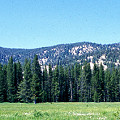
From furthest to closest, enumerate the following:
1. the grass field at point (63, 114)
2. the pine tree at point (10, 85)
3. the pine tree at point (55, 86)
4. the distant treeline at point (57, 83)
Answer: the pine tree at point (55, 86) < the pine tree at point (10, 85) < the distant treeline at point (57, 83) < the grass field at point (63, 114)

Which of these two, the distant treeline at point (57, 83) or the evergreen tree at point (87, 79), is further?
the evergreen tree at point (87, 79)

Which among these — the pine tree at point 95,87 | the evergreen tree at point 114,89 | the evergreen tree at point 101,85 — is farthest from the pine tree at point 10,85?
the evergreen tree at point 114,89

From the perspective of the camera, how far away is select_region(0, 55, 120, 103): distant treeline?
2616 inches

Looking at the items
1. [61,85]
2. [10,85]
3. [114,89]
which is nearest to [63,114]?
[10,85]

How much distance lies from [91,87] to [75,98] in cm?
979

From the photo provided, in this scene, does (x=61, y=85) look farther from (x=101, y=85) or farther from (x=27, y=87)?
(x=27, y=87)

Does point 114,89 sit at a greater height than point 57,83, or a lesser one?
lesser

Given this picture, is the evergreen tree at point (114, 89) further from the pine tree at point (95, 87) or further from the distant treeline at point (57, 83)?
the pine tree at point (95, 87)

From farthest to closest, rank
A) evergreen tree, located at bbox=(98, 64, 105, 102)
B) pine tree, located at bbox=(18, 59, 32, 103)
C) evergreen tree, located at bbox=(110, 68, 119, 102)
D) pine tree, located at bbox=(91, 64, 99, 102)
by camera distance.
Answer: evergreen tree, located at bbox=(110, 68, 119, 102) < evergreen tree, located at bbox=(98, 64, 105, 102) < pine tree, located at bbox=(91, 64, 99, 102) < pine tree, located at bbox=(18, 59, 32, 103)

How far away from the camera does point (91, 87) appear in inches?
Answer: 3307

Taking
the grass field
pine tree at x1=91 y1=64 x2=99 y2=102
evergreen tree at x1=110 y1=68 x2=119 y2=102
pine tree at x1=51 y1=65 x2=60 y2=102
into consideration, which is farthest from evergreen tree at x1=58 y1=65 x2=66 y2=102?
the grass field

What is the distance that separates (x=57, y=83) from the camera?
80312 mm

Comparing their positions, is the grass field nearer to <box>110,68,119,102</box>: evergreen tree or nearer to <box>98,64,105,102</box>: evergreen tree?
<box>98,64,105,102</box>: evergreen tree

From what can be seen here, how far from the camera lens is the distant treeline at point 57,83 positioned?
218ft
